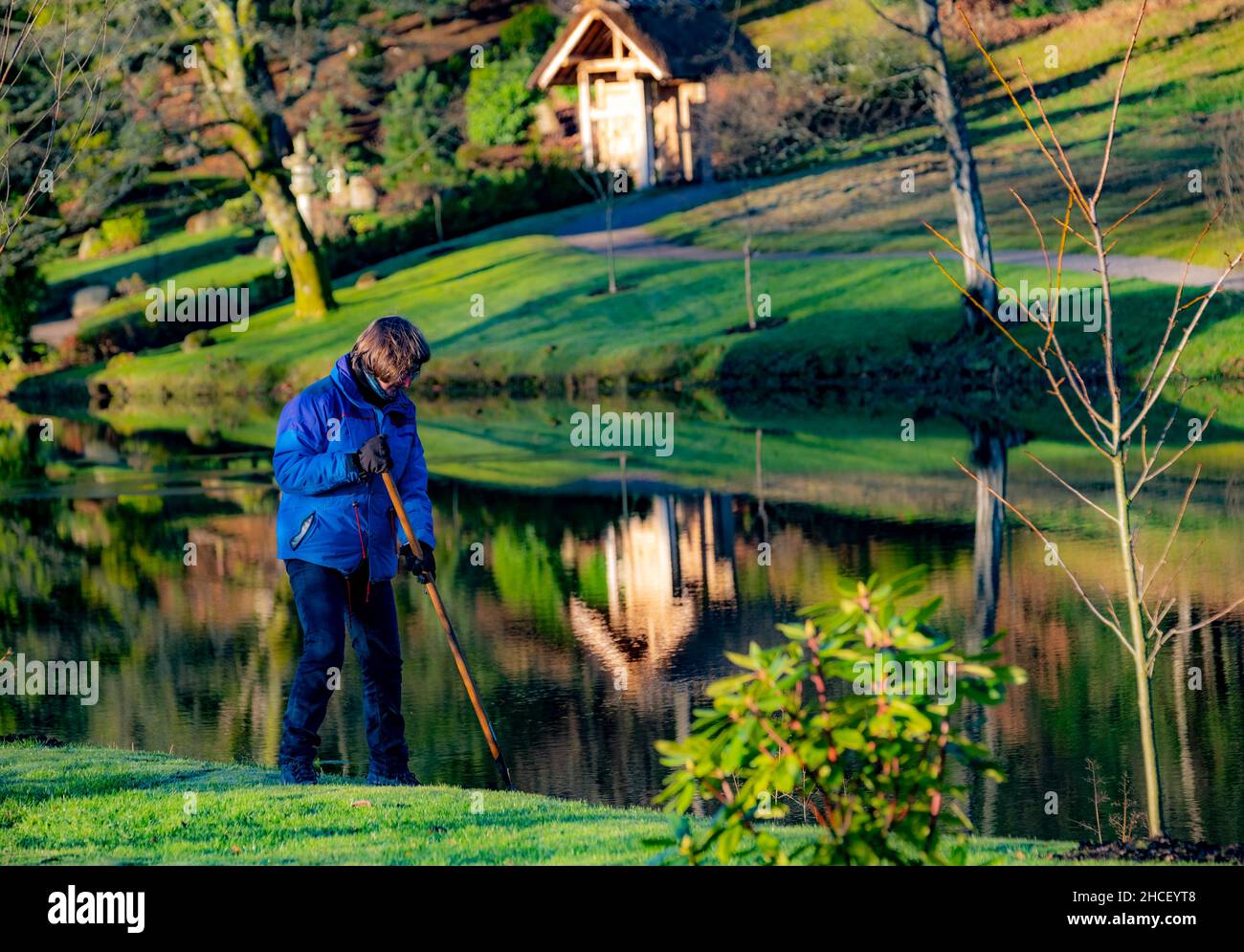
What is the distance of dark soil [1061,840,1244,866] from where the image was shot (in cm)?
752

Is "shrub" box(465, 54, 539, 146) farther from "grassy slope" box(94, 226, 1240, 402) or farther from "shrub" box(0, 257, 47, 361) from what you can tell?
"shrub" box(0, 257, 47, 361)

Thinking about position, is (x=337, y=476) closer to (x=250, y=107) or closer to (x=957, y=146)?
(x=957, y=146)

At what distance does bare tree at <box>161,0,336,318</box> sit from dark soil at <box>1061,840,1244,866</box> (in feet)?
128

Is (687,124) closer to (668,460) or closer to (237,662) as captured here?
(668,460)

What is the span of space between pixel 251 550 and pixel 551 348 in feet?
60.4

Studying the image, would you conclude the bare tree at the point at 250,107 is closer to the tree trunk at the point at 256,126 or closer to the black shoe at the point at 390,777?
the tree trunk at the point at 256,126

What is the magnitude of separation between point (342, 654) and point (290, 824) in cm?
114

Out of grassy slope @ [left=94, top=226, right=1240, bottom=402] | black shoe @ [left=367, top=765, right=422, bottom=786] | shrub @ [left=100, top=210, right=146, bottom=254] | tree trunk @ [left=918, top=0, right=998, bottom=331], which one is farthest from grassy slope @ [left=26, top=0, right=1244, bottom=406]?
black shoe @ [left=367, top=765, right=422, bottom=786]

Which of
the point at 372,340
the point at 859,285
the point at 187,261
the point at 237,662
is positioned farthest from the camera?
the point at 187,261

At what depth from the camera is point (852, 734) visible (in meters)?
5.90

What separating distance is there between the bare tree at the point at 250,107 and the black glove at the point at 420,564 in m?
36.2

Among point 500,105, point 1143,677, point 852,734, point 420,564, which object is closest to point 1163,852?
point 1143,677

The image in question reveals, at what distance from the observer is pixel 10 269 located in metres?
45.7
